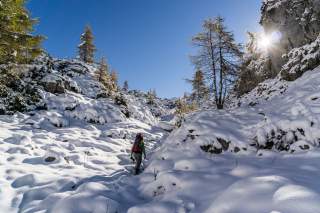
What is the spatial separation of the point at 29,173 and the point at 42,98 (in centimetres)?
1691

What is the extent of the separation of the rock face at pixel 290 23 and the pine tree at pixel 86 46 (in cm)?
3797

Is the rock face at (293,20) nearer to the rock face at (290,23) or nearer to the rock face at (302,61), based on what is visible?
the rock face at (290,23)

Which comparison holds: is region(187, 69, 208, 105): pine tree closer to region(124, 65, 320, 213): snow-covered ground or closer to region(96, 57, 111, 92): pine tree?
region(124, 65, 320, 213): snow-covered ground

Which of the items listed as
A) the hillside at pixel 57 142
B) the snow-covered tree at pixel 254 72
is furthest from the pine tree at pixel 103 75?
the snow-covered tree at pixel 254 72

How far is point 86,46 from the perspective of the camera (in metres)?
56.0

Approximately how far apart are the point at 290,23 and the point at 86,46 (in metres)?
42.5

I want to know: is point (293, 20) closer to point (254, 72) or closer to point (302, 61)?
point (254, 72)

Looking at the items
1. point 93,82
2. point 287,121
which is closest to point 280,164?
point 287,121

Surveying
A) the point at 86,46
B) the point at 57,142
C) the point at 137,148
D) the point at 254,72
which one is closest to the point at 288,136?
the point at 137,148

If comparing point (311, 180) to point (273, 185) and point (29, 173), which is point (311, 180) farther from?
point (29, 173)

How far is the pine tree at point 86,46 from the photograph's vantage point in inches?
2191

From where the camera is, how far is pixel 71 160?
1318cm

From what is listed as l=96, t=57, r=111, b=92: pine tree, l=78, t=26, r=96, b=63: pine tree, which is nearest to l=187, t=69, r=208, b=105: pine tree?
l=96, t=57, r=111, b=92: pine tree

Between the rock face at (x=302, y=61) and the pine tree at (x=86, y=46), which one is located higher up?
the pine tree at (x=86, y=46)
